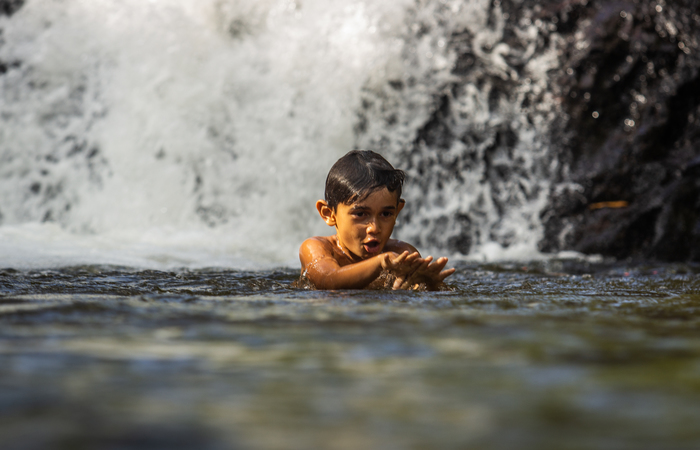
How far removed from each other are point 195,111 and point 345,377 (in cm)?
752

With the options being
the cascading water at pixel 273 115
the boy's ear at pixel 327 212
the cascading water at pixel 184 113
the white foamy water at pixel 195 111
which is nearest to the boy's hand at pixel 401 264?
the boy's ear at pixel 327 212

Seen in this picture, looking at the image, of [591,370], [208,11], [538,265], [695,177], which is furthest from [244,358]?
[208,11]

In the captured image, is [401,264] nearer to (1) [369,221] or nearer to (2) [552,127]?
(1) [369,221]

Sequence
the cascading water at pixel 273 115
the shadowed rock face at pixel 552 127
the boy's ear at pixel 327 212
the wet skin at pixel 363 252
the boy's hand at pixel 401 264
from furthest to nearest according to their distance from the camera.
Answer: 1. the cascading water at pixel 273 115
2. the shadowed rock face at pixel 552 127
3. the boy's ear at pixel 327 212
4. the wet skin at pixel 363 252
5. the boy's hand at pixel 401 264

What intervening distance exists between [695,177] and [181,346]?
614 centimetres

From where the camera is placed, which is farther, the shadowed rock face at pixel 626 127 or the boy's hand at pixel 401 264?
the shadowed rock face at pixel 626 127

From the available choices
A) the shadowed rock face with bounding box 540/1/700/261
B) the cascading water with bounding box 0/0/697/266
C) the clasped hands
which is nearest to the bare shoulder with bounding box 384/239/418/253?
the clasped hands

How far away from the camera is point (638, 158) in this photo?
21.9 ft

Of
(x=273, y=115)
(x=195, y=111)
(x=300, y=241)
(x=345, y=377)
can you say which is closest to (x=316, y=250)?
(x=345, y=377)

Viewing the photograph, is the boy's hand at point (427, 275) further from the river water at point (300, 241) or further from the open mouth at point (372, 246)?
the open mouth at point (372, 246)

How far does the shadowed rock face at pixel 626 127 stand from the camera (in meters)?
6.38

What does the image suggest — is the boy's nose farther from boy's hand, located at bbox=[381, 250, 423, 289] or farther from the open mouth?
boy's hand, located at bbox=[381, 250, 423, 289]

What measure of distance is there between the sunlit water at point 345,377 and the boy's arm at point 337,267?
0.87 metres

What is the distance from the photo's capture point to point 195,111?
812 centimetres
